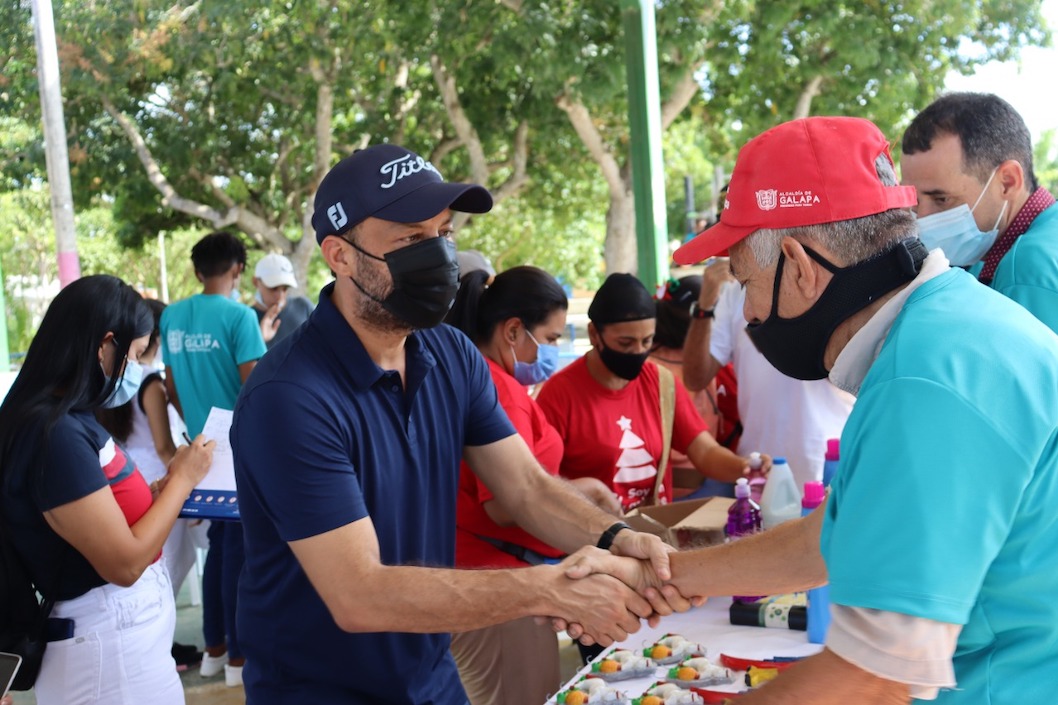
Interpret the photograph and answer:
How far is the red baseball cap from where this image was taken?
5.03 feet

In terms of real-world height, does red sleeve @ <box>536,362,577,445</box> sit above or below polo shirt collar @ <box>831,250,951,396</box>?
below

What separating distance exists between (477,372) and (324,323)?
43 centimetres

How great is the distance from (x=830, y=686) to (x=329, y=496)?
1007 mm

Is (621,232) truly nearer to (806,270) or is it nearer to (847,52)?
(847,52)

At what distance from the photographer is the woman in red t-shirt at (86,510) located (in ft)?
9.15

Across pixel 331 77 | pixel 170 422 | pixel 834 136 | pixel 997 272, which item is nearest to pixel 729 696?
pixel 997 272

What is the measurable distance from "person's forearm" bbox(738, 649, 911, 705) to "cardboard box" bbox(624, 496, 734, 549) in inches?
76.4

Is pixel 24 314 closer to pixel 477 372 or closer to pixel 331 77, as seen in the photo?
pixel 331 77

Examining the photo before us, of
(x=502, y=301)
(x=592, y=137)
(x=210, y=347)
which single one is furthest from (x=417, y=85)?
(x=502, y=301)

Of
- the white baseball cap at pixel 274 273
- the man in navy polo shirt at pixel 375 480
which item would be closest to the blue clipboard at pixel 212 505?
the man in navy polo shirt at pixel 375 480

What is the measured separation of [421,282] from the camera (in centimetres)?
228

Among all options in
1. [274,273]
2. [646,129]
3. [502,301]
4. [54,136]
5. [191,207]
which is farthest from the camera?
Result: [191,207]

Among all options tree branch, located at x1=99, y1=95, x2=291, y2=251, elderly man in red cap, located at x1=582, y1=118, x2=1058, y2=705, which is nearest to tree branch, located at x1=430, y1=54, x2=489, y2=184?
tree branch, located at x1=99, y1=95, x2=291, y2=251

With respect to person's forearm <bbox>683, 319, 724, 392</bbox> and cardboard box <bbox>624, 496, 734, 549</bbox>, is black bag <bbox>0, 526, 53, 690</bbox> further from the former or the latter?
person's forearm <bbox>683, 319, 724, 392</bbox>
